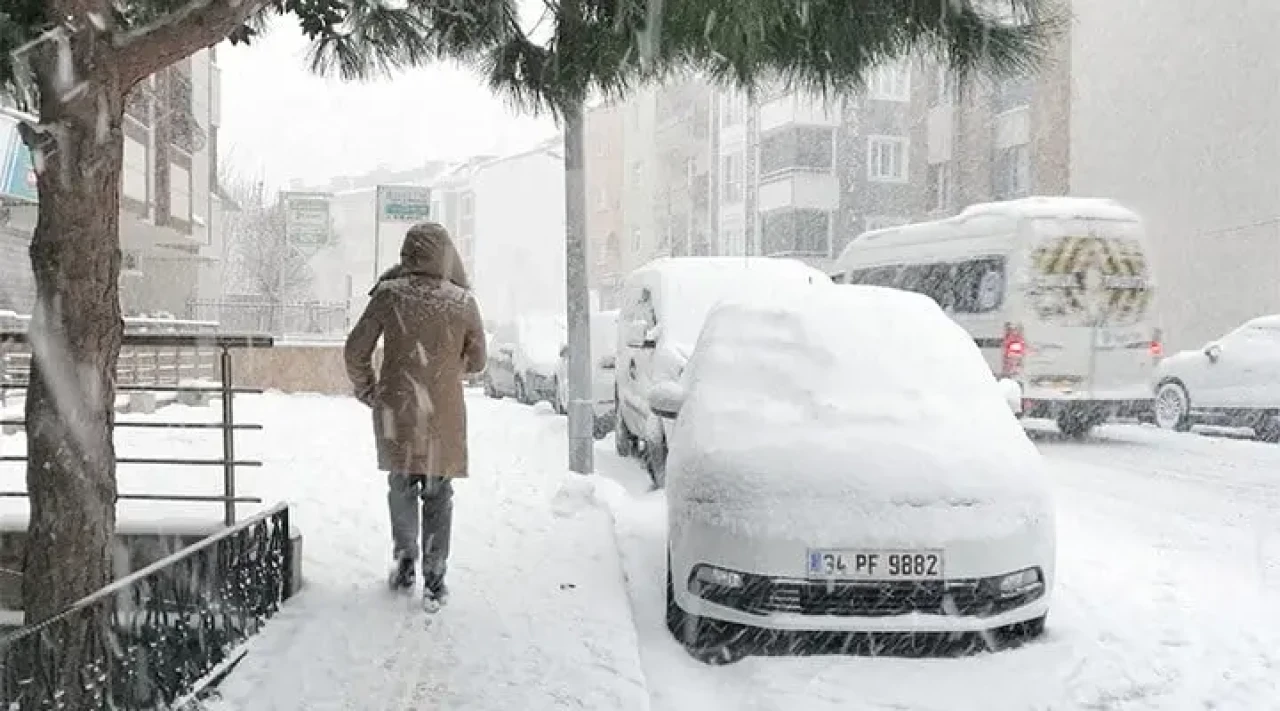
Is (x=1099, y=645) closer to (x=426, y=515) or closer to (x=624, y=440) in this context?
(x=426, y=515)

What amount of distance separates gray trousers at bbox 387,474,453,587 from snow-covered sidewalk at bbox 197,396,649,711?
0.22m

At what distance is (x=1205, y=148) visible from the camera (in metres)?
17.2

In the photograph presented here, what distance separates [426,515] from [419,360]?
2.36ft

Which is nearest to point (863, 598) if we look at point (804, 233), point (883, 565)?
point (883, 565)

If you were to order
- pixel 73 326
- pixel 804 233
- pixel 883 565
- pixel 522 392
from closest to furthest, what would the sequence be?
pixel 73 326
pixel 883 565
pixel 522 392
pixel 804 233

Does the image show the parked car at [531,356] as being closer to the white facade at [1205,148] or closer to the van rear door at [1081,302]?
the van rear door at [1081,302]

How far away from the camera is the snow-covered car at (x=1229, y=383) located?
1445 cm

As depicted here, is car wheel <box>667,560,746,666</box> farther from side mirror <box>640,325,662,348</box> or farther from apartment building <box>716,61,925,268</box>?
apartment building <box>716,61,925,268</box>

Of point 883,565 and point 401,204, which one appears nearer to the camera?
point 883,565

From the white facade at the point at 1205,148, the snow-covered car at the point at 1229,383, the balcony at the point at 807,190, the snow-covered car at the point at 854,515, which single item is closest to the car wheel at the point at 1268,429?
the snow-covered car at the point at 1229,383

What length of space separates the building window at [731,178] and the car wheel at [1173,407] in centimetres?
2643

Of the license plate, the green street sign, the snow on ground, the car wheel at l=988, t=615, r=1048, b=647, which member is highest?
the green street sign

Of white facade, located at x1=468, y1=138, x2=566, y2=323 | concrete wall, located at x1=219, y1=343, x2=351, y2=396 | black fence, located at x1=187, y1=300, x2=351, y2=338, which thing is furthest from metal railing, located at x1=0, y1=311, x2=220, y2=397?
white facade, located at x1=468, y1=138, x2=566, y2=323

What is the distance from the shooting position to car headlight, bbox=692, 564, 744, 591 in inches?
197
